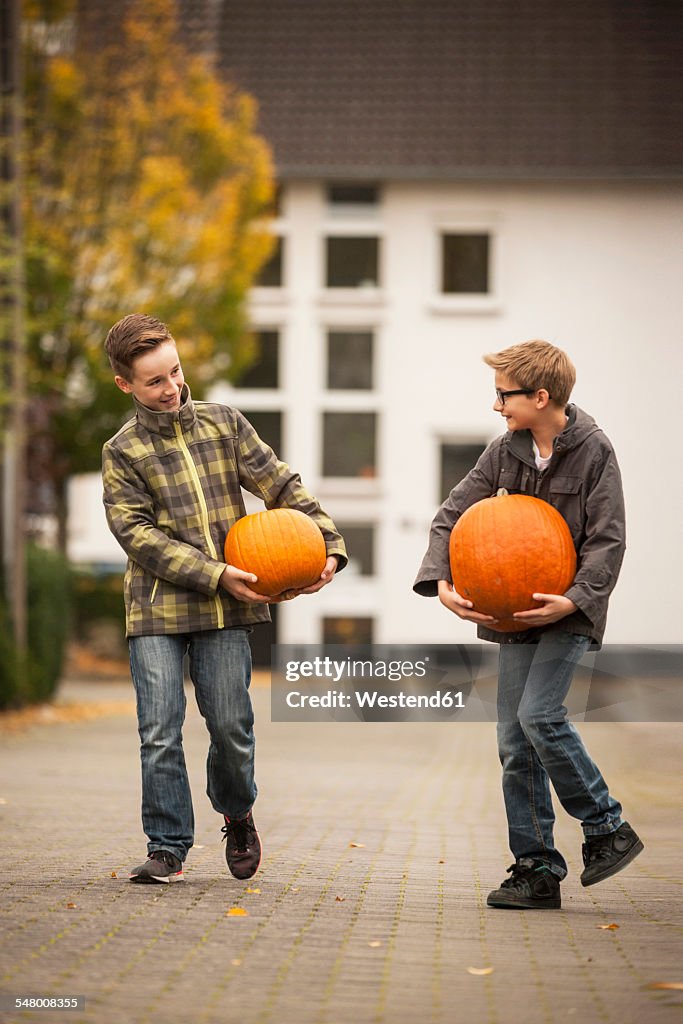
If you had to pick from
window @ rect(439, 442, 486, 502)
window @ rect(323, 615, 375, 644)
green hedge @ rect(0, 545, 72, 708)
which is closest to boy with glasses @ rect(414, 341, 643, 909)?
green hedge @ rect(0, 545, 72, 708)

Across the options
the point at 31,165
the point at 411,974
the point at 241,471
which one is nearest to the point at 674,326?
the point at 241,471

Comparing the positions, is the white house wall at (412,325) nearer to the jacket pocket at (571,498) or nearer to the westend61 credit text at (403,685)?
the westend61 credit text at (403,685)

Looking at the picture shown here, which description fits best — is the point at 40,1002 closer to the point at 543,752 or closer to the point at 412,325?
the point at 543,752

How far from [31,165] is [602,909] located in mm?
17525

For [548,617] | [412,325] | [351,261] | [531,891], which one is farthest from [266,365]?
[548,617]

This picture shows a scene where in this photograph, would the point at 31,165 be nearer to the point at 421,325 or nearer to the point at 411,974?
the point at 421,325

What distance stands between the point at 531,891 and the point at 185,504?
5.74ft

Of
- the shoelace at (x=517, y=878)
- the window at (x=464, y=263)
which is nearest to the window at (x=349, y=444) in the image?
the window at (x=464, y=263)

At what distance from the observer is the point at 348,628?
26953 millimetres

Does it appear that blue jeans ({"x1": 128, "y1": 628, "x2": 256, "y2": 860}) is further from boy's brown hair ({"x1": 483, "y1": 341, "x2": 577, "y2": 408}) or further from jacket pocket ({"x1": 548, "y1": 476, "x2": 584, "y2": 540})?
boy's brown hair ({"x1": 483, "y1": 341, "x2": 577, "y2": 408})

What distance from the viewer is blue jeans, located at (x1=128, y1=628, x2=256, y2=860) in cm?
588

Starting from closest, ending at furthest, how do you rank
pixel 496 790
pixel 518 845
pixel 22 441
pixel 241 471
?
pixel 518 845, pixel 241 471, pixel 496 790, pixel 22 441

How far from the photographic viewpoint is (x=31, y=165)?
2166 cm

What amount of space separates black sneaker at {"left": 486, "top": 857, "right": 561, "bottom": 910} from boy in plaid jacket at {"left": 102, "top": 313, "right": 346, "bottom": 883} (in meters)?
0.93
